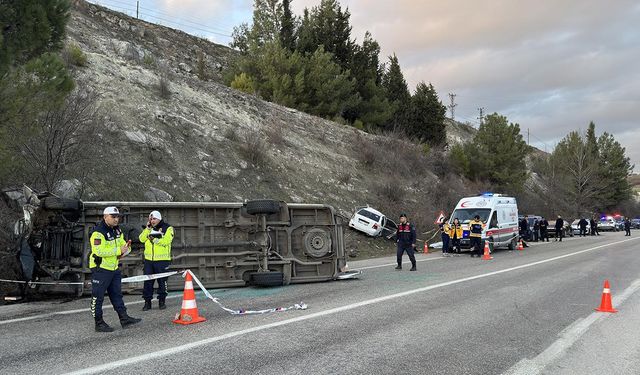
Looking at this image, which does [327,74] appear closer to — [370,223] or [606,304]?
[370,223]

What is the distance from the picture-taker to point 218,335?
21.6ft

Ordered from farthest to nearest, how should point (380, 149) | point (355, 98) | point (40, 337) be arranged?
point (355, 98), point (380, 149), point (40, 337)

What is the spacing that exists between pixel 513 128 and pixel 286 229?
144ft

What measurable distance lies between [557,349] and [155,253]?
6.18m

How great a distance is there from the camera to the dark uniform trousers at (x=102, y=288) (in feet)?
22.6

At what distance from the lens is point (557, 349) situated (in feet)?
20.0

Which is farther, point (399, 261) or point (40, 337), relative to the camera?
point (399, 261)

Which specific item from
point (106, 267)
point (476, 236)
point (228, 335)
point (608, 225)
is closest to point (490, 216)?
point (476, 236)

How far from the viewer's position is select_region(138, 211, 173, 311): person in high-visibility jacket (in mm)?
8492

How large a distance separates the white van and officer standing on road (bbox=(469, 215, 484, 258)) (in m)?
0.76

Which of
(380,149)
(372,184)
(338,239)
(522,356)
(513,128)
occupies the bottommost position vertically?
(522,356)

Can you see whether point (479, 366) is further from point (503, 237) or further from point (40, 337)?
point (503, 237)

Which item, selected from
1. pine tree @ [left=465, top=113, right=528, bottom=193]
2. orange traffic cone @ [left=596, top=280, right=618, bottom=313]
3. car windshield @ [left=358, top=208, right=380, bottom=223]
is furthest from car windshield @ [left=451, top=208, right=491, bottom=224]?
pine tree @ [left=465, top=113, right=528, bottom=193]

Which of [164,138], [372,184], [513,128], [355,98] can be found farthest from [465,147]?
→ [164,138]
